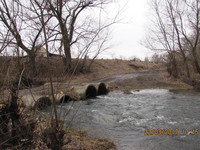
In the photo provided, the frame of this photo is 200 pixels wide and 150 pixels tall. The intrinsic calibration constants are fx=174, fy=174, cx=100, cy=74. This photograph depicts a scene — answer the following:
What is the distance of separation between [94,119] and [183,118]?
2675 millimetres

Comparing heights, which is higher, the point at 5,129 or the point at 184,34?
the point at 184,34

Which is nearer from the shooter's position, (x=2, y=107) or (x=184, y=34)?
(x=2, y=107)

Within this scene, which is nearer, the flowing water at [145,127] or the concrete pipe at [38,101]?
the concrete pipe at [38,101]

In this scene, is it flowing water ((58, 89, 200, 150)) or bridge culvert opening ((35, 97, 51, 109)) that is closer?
bridge culvert opening ((35, 97, 51, 109))

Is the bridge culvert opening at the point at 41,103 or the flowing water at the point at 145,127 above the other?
the bridge culvert opening at the point at 41,103

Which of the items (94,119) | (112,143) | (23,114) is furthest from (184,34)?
(23,114)

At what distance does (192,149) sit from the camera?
129 inches

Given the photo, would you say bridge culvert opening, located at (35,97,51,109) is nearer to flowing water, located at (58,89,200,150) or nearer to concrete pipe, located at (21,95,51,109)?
concrete pipe, located at (21,95,51,109)

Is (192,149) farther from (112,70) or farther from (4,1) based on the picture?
(112,70)

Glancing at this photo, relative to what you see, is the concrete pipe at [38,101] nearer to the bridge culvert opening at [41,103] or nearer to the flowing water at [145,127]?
the bridge culvert opening at [41,103]
